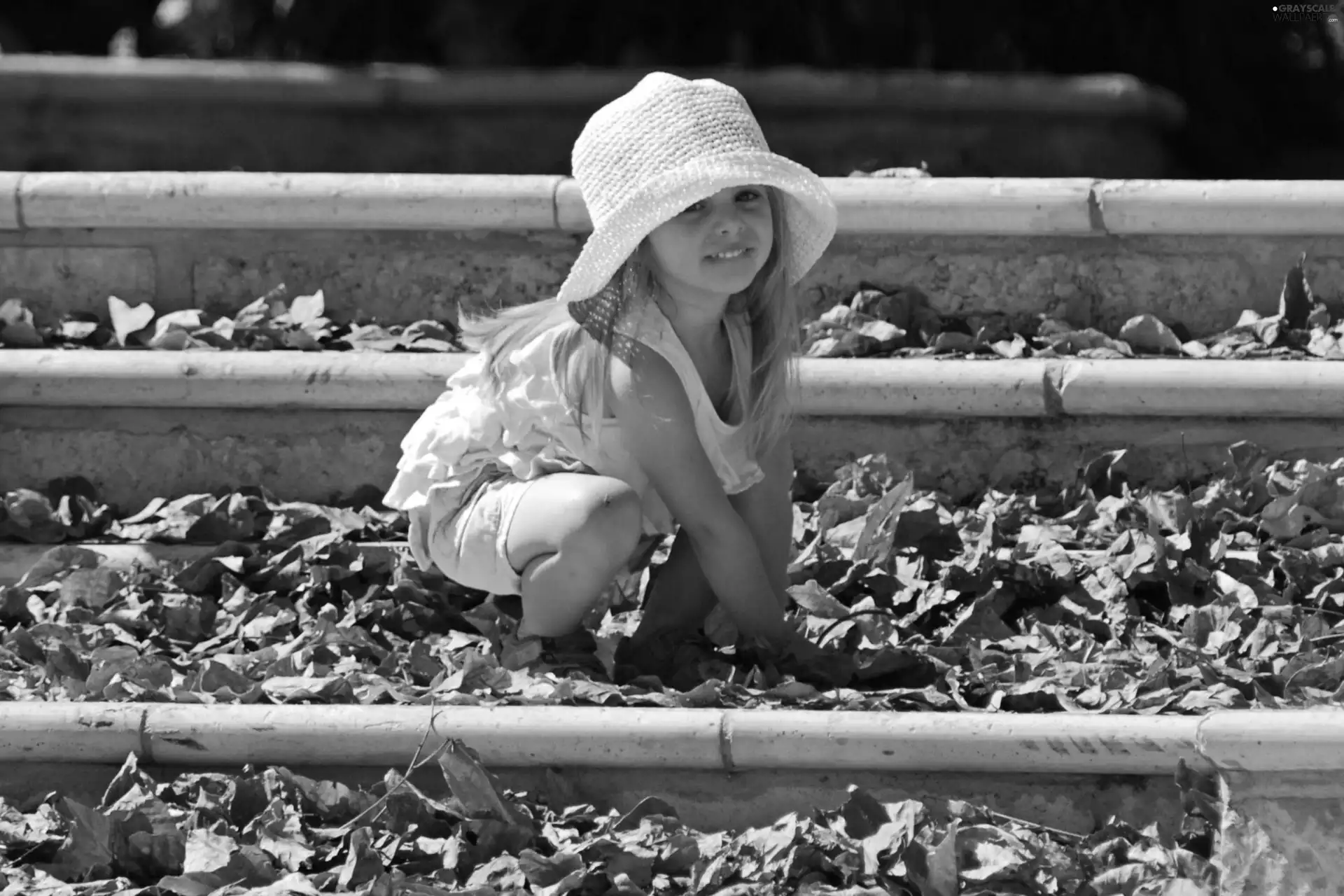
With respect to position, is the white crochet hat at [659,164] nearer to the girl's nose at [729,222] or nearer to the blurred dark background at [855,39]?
the girl's nose at [729,222]

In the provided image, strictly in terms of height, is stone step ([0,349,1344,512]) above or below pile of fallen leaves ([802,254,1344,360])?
below

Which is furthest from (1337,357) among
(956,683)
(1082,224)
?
(956,683)

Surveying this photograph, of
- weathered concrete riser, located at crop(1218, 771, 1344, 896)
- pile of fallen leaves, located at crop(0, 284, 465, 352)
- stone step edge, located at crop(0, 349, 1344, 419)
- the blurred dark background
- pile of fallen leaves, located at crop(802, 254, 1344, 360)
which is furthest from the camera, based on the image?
the blurred dark background

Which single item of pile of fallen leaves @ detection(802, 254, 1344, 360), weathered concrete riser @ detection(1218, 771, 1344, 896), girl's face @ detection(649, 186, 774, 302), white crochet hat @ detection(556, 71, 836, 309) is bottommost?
weathered concrete riser @ detection(1218, 771, 1344, 896)

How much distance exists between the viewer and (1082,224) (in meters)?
3.76

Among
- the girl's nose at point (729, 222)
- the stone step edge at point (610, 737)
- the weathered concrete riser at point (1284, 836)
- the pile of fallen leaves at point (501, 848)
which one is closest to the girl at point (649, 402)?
the girl's nose at point (729, 222)

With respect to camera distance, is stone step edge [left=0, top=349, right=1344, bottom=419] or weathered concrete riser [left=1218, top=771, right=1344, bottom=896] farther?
stone step edge [left=0, top=349, right=1344, bottom=419]

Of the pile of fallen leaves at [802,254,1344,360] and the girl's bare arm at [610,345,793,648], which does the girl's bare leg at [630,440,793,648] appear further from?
the pile of fallen leaves at [802,254,1344,360]

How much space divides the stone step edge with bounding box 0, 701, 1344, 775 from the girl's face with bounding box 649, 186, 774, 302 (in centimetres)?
67

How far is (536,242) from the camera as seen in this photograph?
12.8 feet

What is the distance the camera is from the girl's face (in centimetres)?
297

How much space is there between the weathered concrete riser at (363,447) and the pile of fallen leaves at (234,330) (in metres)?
0.18

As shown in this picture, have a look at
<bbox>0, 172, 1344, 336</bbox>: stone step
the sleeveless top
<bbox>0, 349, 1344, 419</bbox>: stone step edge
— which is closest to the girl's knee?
the sleeveless top

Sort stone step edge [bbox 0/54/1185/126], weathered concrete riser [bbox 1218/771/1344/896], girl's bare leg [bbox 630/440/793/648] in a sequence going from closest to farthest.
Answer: weathered concrete riser [bbox 1218/771/1344/896], girl's bare leg [bbox 630/440/793/648], stone step edge [bbox 0/54/1185/126]
